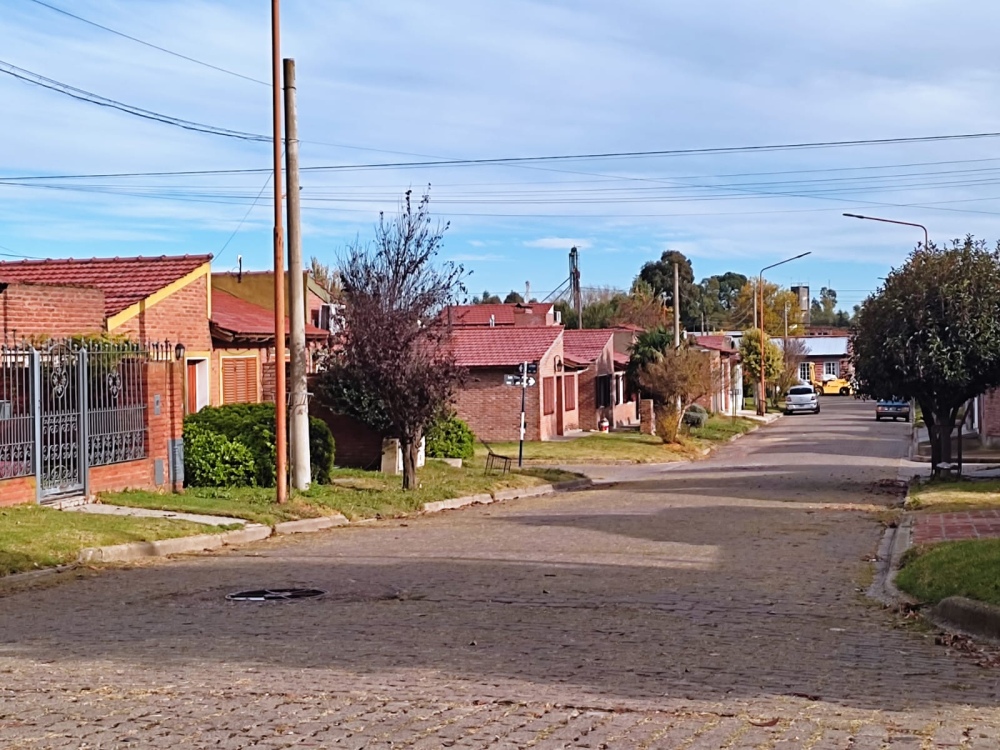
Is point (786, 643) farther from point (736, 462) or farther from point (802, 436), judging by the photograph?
point (802, 436)

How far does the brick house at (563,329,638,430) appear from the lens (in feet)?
168

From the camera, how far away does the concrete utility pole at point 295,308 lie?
20.5m

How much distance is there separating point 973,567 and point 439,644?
5.76 meters

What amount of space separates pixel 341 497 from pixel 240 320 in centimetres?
854

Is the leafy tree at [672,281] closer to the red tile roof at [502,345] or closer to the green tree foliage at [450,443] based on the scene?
the red tile roof at [502,345]

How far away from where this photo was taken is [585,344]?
172 ft

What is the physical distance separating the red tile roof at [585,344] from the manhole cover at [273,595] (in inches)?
1492

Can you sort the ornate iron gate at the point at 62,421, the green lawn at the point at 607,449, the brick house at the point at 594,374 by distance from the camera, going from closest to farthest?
the ornate iron gate at the point at 62,421 < the green lawn at the point at 607,449 < the brick house at the point at 594,374

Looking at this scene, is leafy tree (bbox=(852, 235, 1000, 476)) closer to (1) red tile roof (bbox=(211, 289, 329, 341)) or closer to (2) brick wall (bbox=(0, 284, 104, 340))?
(1) red tile roof (bbox=(211, 289, 329, 341))

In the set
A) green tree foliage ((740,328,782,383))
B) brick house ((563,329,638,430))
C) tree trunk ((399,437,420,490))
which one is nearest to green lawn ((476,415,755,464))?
brick house ((563,329,638,430))

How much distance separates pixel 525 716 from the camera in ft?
22.8

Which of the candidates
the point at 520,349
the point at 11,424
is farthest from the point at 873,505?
the point at 520,349

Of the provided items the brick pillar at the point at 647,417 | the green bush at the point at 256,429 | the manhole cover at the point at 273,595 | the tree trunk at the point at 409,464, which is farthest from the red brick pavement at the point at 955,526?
the brick pillar at the point at 647,417

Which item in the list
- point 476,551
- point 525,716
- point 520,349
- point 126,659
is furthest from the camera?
point 520,349
